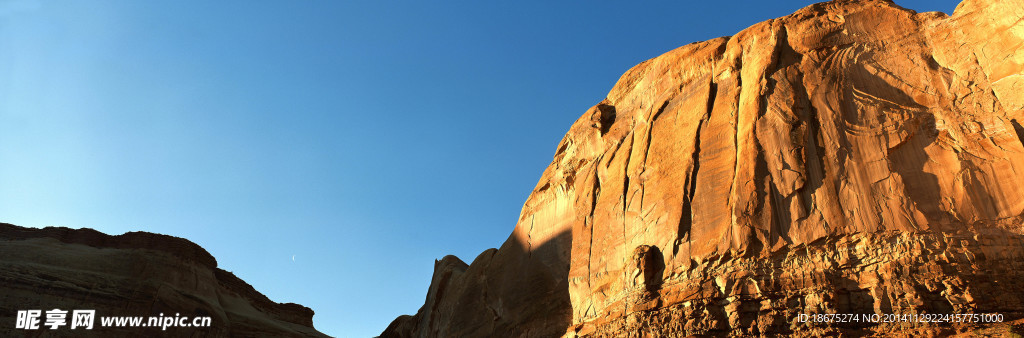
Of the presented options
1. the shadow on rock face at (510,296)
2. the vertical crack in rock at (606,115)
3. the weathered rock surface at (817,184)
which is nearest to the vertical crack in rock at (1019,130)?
the weathered rock surface at (817,184)

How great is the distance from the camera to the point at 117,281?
4744 cm

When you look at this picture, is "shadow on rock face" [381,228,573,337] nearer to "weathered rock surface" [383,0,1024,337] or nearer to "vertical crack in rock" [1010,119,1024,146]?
"weathered rock surface" [383,0,1024,337]

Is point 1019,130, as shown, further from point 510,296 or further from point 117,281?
point 117,281

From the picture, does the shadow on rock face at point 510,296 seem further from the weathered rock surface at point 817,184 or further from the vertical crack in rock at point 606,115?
the vertical crack in rock at point 606,115

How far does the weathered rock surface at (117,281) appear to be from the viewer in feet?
143

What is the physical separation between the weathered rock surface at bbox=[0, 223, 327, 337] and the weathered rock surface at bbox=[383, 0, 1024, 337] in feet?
100

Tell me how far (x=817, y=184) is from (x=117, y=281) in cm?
4630

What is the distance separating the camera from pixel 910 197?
20969mm

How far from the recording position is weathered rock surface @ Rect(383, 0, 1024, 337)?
19797 mm

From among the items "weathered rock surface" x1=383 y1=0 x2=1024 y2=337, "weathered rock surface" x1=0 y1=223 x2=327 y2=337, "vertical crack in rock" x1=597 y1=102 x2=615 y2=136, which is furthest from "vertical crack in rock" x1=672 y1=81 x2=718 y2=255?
"weathered rock surface" x1=0 y1=223 x2=327 y2=337

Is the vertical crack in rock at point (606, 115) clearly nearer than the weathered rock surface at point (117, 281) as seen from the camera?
Yes

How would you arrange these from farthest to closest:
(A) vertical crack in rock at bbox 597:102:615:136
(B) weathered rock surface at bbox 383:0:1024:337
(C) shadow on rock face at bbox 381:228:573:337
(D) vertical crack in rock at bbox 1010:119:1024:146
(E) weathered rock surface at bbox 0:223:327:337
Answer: (E) weathered rock surface at bbox 0:223:327:337 → (A) vertical crack in rock at bbox 597:102:615:136 → (C) shadow on rock face at bbox 381:228:573:337 → (D) vertical crack in rock at bbox 1010:119:1024:146 → (B) weathered rock surface at bbox 383:0:1024:337

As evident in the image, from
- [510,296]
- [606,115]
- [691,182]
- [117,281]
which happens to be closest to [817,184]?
[691,182]

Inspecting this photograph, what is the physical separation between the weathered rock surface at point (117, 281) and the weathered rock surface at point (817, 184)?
30.6 meters
